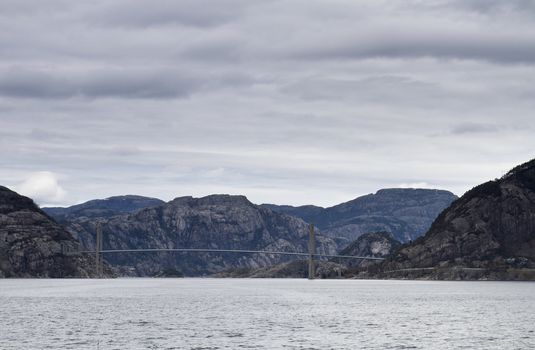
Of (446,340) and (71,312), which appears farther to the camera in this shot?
(71,312)

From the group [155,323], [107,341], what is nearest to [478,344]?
[107,341]

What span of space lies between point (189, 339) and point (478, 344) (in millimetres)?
36822

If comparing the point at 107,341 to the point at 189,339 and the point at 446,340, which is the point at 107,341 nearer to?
the point at 189,339

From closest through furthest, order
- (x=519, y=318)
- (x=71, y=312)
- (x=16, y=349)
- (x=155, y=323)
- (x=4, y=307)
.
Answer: (x=16, y=349) → (x=155, y=323) → (x=519, y=318) → (x=71, y=312) → (x=4, y=307)

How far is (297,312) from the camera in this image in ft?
568

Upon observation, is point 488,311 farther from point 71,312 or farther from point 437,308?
point 71,312

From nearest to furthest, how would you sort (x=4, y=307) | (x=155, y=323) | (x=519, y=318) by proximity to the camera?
(x=155, y=323) < (x=519, y=318) < (x=4, y=307)

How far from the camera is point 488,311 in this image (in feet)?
596

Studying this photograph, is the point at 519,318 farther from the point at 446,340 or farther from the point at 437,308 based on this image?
the point at 446,340

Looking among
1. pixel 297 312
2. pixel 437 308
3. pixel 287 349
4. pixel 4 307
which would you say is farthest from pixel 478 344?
pixel 4 307

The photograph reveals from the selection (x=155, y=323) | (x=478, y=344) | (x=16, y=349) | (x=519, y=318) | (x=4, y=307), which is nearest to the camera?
(x=16, y=349)

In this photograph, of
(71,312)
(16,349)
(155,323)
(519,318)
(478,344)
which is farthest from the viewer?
(71,312)

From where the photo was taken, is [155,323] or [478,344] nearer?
[478,344]

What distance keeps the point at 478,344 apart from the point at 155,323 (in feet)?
182
